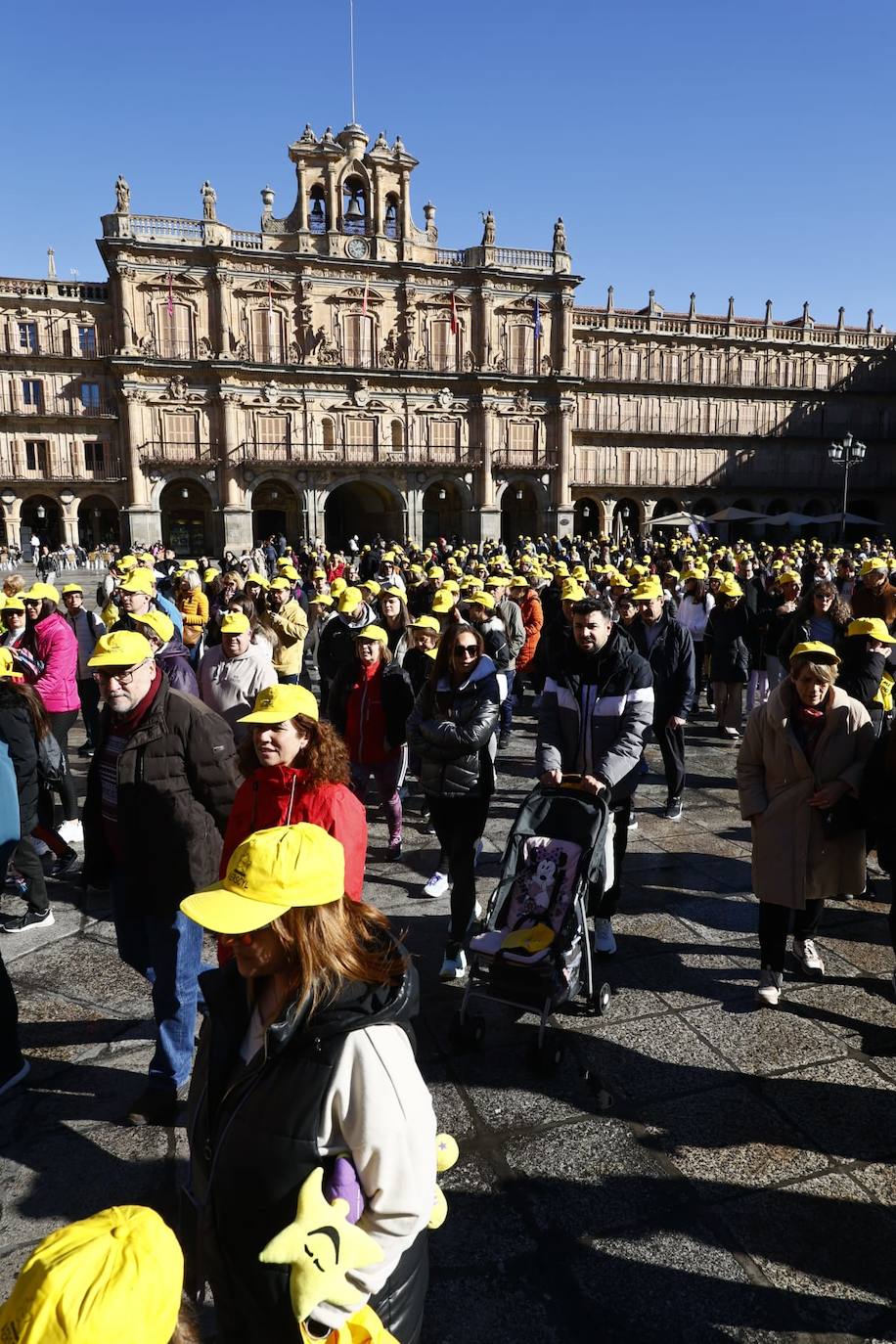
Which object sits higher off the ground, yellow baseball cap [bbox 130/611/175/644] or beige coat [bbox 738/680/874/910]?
yellow baseball cap [bbox 130/611/175/644]

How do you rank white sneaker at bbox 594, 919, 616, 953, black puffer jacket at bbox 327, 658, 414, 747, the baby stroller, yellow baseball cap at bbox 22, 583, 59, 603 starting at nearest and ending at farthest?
1. the baby stroller
2. white sneaker at bbox 594, 919, 616, 953
3. black puffer jacket at bbox 327, 658, 414, 747
4. yellow baseball cap at bbox 22, 583, 59, 603

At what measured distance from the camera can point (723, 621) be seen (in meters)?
9.15

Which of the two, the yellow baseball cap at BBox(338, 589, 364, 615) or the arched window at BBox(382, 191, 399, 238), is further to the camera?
the arched window at BBox(382, 191, 399, 238)

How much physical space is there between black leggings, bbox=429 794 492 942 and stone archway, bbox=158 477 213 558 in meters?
36.6

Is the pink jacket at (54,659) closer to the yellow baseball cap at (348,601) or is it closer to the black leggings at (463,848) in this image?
the yellow baseball cap at (348,601)

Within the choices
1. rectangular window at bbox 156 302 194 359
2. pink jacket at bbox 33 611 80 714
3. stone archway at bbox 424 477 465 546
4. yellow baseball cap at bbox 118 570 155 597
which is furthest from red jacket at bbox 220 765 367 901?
stone archway at bbox 424 477 465 546

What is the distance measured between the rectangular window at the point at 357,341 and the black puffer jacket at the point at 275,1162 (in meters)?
38.8

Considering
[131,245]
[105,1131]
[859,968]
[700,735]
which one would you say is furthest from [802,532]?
[105,1131]

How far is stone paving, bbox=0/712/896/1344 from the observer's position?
256cm

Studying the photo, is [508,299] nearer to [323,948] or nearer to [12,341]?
[12,341]

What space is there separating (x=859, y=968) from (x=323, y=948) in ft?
12.8

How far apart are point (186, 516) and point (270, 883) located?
4032 centimetres

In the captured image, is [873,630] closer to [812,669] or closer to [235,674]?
[812,669]

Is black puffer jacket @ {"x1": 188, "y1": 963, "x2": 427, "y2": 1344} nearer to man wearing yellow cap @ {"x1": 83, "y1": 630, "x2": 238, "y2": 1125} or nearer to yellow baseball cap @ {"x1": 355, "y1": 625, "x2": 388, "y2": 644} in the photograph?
man wearing yellow cap @ {"x1": 83, "y1": 630, "x2": 238, "y2": 1125}
